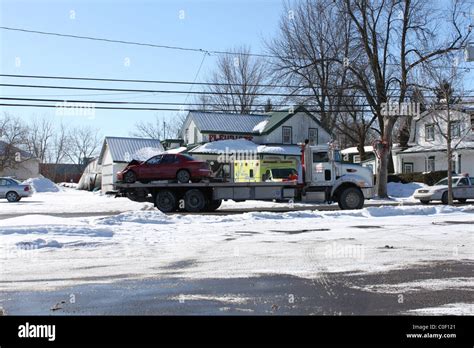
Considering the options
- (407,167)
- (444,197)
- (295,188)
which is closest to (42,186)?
(407,167)

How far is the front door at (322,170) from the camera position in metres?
21.1

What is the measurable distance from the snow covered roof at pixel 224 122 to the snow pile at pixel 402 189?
12721mm

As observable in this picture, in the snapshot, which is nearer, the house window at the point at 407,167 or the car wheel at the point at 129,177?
the car wheel at the point at 129,177

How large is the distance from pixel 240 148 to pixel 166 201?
1827 cm

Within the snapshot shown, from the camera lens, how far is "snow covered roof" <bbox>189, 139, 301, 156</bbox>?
38.4 meters

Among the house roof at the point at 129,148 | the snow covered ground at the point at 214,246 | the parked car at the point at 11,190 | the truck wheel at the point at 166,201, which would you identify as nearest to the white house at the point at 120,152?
the house roof at the point at 129,148

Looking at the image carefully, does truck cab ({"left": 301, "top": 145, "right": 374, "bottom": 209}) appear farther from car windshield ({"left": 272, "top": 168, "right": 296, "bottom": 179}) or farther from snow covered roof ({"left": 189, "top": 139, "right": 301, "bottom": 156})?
snow covered roof ({"left": 189, "top": 139, "right": 301, "bottom": 156})

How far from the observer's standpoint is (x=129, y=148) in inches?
1953

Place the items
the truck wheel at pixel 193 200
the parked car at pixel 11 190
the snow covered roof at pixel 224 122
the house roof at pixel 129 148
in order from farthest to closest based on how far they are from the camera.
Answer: the house roof at pixel 129 148, the snow covered roof at pixel 224 122, the parked car at pixel 11 190, the truck wheel at pixel 193 200

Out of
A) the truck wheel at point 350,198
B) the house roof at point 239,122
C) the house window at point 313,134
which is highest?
the house roof at point 239,122

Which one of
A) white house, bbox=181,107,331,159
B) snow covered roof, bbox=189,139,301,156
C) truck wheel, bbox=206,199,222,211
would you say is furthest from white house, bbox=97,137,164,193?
truck wheel, bbox=206,199,222,211

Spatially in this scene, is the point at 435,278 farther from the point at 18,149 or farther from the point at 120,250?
the point at 18,149

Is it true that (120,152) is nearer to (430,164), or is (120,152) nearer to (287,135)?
(287,135)

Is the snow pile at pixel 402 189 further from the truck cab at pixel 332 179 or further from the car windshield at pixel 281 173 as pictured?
the truck cab at pixel 332 179
